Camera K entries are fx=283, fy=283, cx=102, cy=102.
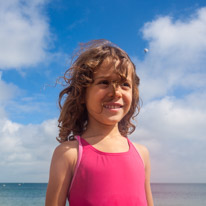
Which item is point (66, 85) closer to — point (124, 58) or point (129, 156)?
point (124, 58)

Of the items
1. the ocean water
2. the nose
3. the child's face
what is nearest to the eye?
the child's face

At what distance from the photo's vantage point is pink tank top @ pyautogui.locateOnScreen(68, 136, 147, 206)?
220 centimetres

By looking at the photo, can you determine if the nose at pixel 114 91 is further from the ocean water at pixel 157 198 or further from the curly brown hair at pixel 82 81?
Answer: the ocean water at pixel 157 198

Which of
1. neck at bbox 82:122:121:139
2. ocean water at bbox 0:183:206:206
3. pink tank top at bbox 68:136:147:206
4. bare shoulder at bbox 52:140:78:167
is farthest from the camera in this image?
ocean water at bbox 0:183:206:206

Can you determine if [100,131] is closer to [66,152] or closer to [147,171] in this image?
[66,152]

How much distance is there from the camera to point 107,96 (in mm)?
2477

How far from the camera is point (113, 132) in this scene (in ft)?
8.57

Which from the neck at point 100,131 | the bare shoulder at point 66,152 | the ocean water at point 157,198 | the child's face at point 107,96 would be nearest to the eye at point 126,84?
the child's face at point 107,96

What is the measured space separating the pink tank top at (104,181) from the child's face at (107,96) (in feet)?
1.02

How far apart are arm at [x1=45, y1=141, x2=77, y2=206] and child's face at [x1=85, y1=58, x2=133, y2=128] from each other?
0.43 metres

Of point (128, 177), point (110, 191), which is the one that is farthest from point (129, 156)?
point (110, 191)

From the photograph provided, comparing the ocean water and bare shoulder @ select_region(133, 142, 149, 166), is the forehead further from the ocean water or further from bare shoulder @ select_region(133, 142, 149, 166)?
the ocean water

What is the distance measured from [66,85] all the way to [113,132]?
688 millimetres

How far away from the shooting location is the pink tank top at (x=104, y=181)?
2.20m
